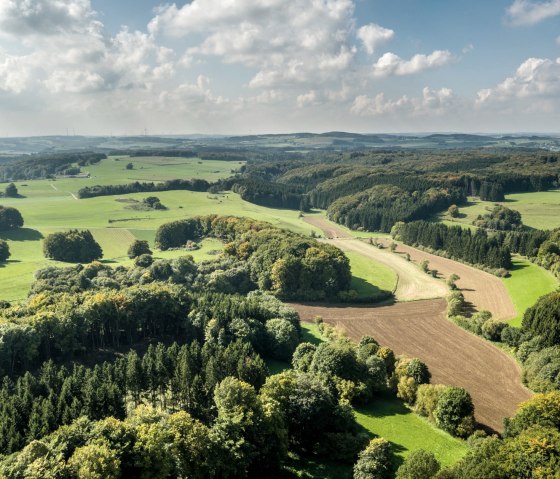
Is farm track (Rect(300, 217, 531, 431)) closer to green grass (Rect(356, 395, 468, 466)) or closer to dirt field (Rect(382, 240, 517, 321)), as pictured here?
dirt field (Rect(382, 240, 517, 321))

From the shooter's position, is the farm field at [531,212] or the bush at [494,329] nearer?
the bush at [494,329]

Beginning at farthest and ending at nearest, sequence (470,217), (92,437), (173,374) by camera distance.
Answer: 1. (470,217)
2. (173,374)
3. (92,437)

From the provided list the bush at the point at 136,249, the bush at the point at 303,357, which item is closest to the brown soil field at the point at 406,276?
the bush at the point at 303,357

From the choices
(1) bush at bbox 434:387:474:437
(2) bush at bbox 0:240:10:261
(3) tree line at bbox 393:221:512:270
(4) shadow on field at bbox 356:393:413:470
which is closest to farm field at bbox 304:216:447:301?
(3) tree line at bbox 393:221:512:270

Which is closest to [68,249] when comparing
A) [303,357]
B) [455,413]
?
[303,357]

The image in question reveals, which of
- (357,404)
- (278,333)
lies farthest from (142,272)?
(357,404)

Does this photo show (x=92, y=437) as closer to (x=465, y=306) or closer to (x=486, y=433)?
(x=486, y=433)

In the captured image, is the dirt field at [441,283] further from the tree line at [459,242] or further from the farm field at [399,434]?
the farm field at [399,434]
